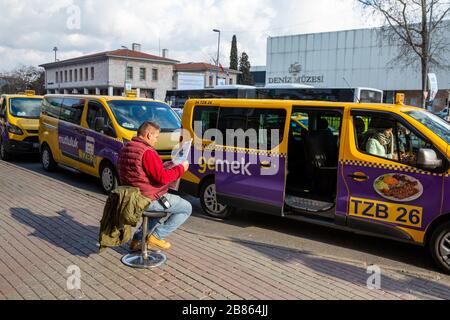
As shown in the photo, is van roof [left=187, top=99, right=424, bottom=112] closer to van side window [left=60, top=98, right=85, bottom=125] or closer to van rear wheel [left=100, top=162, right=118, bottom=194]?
van rear wheel [left=100, top=162, right=118, bottom=194]

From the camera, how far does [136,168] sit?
4.38 metres

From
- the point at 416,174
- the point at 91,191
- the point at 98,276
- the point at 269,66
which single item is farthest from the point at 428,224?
the point at 269,66

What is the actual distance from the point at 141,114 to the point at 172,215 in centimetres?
476

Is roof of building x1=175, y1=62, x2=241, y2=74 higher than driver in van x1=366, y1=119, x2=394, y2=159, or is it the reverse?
roof of building x1=175, y1=62, x2=241, y2=74

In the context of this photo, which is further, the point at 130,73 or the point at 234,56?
the point at 234,56

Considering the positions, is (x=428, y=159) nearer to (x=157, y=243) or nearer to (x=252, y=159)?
(x=252, y=159)

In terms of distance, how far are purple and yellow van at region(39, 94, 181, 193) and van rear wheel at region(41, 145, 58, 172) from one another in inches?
1.0

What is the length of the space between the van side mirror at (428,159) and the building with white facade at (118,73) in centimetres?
5947

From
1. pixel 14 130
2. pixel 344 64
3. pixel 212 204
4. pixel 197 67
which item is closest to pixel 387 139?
pixel 212 204

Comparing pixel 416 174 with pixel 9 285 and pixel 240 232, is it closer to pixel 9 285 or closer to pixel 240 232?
pixel 240 232

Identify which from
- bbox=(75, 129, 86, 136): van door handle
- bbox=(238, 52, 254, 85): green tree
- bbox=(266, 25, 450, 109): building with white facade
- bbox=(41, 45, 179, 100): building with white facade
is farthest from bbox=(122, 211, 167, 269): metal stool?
bbox=(238, 52, 254, 85): green tree

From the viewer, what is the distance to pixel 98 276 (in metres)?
4.36

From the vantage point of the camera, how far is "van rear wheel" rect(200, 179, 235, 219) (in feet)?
23.3

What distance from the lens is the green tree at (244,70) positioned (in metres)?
84.0
